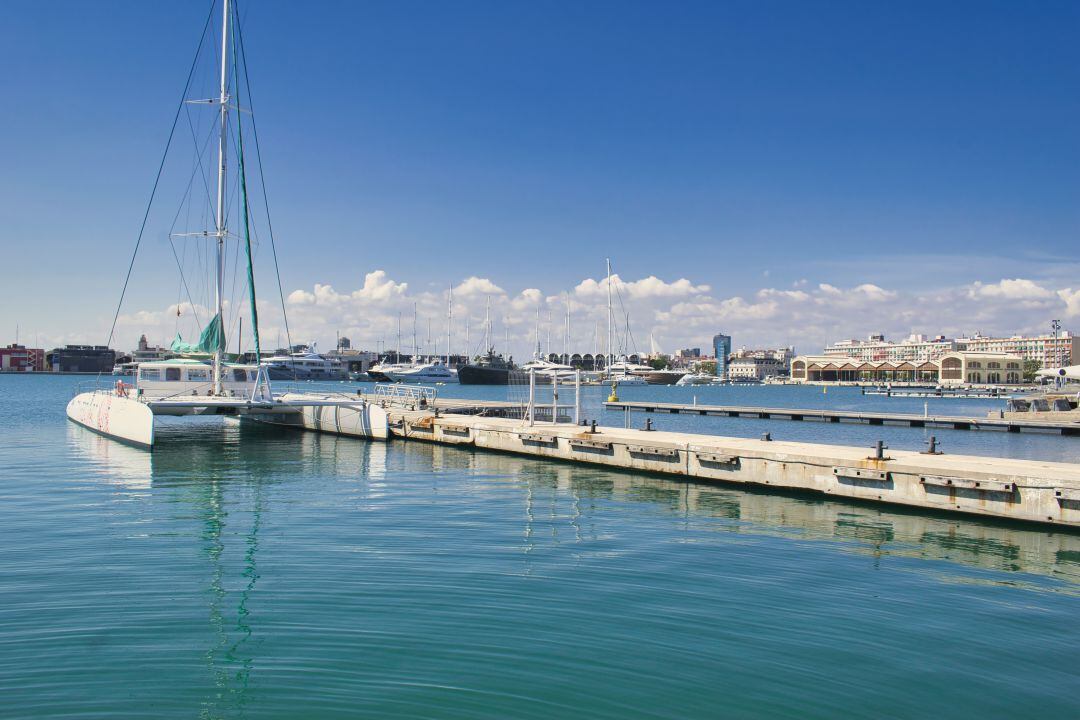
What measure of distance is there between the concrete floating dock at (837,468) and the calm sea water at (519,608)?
58cm

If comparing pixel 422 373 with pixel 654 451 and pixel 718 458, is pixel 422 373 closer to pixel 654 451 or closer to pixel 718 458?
pixel 654 451

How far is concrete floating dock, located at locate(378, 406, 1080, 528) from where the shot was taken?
15844 millimetres

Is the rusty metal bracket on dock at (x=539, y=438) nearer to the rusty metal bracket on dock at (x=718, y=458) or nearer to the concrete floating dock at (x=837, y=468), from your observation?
the concrete floating dock at (x=837, y=468)

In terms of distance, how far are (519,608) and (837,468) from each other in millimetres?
12387

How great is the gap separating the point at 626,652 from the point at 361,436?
26.5 metres

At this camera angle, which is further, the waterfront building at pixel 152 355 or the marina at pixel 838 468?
the waterfront building at pixel 152 355

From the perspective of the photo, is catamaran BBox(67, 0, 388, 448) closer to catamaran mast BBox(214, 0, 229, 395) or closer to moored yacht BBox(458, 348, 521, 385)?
catamaran mast BBox(214, 0, 229, 395)

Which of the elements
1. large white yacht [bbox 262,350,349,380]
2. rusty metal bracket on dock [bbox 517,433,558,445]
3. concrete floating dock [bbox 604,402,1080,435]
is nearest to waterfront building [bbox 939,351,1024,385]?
concrete floating dock [bbox 604,402,1080,435]

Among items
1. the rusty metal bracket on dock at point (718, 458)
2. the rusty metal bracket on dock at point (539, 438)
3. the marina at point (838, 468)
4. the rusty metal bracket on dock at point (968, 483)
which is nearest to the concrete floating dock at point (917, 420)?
the marina at point (838, 468)

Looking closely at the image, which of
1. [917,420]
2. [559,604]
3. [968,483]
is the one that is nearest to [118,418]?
[559,604]

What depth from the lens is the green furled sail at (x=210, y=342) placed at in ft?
108

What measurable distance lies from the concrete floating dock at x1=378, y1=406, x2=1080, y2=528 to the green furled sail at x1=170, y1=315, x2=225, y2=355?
13.7 metres

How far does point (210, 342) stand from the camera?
111 feet

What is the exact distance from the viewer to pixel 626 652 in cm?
807
